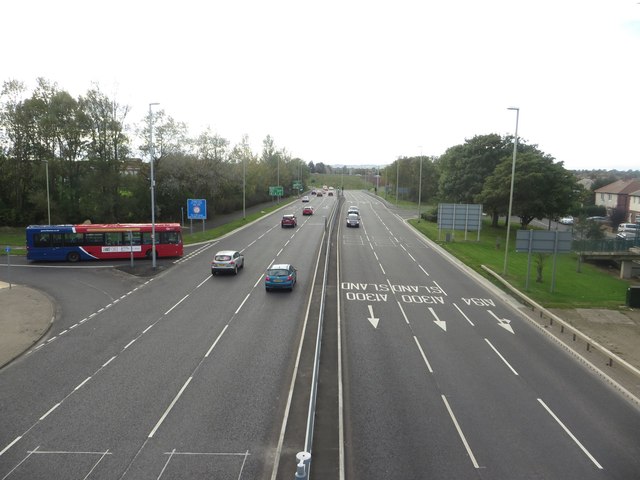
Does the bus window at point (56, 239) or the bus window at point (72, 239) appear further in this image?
the bus window at point (72, 239)

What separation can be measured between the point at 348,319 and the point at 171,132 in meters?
46.5

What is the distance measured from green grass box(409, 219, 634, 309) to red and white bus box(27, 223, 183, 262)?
76.5 ft

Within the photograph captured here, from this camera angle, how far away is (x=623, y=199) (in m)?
87.9

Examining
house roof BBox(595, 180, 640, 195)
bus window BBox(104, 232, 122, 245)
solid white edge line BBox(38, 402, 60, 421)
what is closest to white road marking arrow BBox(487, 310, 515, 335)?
solid white edge line BBox(38, 402, 60, 421)

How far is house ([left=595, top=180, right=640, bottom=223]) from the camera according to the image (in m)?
81.7

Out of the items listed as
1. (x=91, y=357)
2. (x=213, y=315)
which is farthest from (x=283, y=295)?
(x=91, y=357)

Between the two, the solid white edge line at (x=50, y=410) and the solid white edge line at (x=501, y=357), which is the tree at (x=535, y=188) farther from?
the solid white edge line at (x=50, y=410)

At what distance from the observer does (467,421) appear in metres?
12.7

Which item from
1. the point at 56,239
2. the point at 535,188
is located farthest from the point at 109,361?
the point at 535,188

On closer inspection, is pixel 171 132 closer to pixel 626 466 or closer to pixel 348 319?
pixel 348 319

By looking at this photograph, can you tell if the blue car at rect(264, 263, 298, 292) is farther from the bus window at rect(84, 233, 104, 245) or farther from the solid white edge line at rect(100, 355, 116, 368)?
the bus window at rect(84, 233, 104, 245)

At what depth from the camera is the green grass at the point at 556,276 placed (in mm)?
28453

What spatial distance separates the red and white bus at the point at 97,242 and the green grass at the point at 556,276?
76.5 ft

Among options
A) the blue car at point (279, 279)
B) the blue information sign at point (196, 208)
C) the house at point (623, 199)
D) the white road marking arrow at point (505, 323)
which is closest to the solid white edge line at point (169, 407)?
the blue car at point (279, 279)
